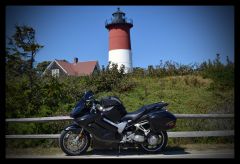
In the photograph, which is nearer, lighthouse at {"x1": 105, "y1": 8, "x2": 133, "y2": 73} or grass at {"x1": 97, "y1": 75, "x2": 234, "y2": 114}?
grass at {"x1": 97, "y1": 75, "x2": 234, "y2": 114}

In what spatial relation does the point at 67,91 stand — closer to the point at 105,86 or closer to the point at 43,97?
the point at 43,97

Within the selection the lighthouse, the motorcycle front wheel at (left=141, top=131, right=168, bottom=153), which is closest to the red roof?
the lighthouse

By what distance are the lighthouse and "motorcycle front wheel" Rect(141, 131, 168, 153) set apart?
97.3 feet

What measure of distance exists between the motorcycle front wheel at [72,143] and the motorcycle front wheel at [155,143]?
133 centimetres

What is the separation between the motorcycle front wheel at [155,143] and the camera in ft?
27.7

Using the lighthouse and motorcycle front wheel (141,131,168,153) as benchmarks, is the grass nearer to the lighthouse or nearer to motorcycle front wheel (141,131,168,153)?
motorcycle front wheel (141,131,168,153)

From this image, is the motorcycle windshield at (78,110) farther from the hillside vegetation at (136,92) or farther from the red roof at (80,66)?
the red roof at (80,66)

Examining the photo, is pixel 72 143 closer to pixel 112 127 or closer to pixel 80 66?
pixel 112 127

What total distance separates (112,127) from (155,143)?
997 mm

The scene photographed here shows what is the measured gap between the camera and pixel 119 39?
132ft

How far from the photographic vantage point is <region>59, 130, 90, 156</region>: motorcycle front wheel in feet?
27.5

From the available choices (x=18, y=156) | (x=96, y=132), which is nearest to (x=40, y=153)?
(x=18, y=156)

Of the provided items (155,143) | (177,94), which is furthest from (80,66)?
(155,143)
